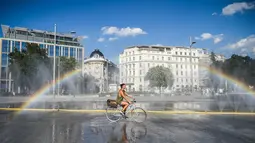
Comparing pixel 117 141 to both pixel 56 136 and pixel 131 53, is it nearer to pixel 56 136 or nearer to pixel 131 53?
pixel 56 136

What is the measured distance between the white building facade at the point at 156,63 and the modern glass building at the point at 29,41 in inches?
1167

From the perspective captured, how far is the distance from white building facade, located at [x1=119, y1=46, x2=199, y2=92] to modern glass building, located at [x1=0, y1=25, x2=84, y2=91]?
29644mm

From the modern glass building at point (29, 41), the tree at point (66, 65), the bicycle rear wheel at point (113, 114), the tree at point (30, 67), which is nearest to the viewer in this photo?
the bicycle rear wheel at point (113, 114)

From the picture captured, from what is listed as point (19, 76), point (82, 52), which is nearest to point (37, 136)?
point (19, 76)

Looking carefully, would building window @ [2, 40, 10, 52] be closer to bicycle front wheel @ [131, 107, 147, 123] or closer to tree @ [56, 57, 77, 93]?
tree @ [56, 57, 77, 93]

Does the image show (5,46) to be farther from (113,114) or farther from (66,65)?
(113,114)

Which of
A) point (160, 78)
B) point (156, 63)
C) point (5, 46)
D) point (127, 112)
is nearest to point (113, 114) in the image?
point (127, 112)

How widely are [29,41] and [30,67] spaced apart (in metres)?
53.6

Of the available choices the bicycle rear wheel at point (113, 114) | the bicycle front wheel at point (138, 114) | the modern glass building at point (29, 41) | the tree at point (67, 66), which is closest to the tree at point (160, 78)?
the tree at point (67, 66)

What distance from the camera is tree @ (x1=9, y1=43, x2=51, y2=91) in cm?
5403

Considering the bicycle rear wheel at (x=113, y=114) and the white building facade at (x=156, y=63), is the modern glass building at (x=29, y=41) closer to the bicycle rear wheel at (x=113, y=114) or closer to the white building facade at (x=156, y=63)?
the white building facade at (x=156, y=63)

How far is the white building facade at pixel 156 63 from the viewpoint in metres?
124

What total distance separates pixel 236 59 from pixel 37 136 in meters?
51.0

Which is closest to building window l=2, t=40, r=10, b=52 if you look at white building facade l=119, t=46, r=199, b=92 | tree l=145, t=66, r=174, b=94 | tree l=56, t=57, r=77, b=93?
tree l=56, t=57, r=77, b=93
